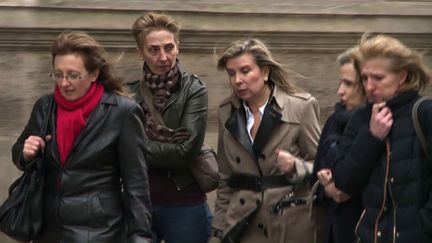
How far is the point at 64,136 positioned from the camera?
4.98m

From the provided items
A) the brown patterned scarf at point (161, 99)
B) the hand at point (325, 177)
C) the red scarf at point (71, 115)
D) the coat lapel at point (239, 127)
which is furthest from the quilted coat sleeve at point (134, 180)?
the hand at point (325, 177)

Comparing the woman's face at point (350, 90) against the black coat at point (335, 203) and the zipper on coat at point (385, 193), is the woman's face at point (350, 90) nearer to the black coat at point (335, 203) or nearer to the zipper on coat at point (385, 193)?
the black coat at point (335, 203)

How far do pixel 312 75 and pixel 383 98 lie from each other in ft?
9.91

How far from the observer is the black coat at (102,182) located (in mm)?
4887

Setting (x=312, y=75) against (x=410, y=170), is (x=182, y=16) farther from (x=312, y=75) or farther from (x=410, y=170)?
(x=410, y=170)

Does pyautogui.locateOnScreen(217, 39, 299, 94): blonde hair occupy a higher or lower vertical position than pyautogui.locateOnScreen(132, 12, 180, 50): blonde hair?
lower

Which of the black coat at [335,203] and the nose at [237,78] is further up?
the nose at [237,78]

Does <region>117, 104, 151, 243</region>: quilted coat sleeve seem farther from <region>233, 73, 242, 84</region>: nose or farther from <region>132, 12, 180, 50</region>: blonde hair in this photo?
<region>132, 12, 180, 50</region>: blonde hair

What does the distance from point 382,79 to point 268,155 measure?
106 cm

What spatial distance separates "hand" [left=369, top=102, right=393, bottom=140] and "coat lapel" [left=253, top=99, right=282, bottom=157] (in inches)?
38.1

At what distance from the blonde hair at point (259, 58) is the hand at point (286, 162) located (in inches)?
19.8

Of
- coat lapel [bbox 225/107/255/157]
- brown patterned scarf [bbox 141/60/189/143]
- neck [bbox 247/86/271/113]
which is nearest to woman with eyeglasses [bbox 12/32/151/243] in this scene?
brown patterned scarf [bbox 141/60/189/143]

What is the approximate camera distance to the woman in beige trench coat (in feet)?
18.4

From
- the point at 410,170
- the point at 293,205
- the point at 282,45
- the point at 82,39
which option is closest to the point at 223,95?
the point at 282,45
